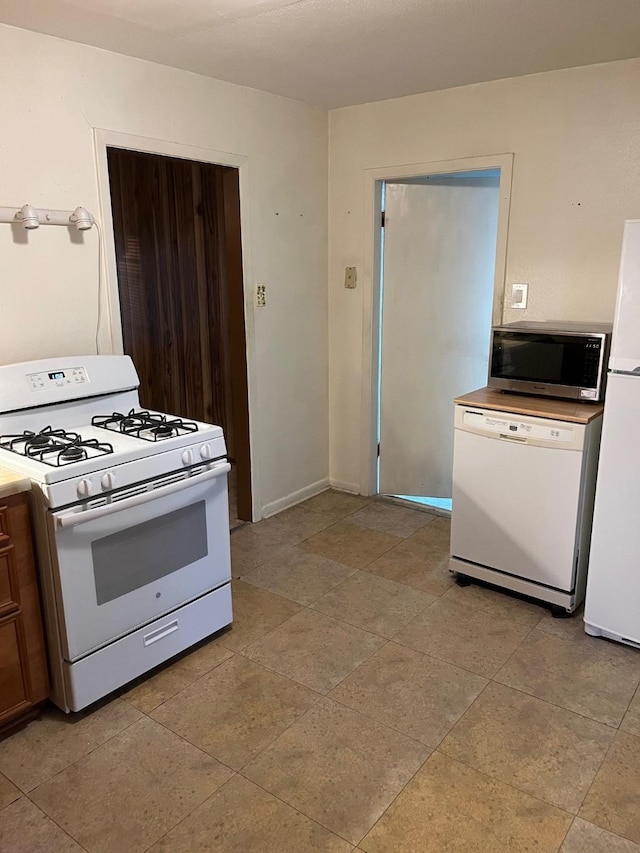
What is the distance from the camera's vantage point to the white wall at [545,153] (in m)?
2.88

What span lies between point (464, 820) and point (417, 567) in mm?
1512

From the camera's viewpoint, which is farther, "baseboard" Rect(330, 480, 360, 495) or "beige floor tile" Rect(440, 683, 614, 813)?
"baseboard" Rect(330, 480, 360, 495)

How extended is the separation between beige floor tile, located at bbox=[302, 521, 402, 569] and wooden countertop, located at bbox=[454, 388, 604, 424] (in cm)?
98

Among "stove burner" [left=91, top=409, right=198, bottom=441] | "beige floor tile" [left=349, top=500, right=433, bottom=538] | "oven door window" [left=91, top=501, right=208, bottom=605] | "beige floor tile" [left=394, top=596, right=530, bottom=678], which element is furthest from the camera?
"beige floor tile" [left=349, top=500, right=433, bottom=538]

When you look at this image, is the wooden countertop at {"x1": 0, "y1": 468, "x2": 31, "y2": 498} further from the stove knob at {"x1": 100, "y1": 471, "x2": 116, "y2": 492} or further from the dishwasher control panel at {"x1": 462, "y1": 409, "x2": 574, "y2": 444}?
the dishwasher control panel at {"x1": 462, "y1": 409, "x2": 574, "y2": 444}

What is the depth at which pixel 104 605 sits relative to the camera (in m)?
2.16

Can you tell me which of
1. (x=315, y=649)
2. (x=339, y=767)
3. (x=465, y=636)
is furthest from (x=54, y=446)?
(x=465, y=636)

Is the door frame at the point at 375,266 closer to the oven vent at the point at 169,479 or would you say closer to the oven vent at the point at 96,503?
the oven vent at the point at 169,479

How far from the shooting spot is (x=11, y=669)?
2064 mm

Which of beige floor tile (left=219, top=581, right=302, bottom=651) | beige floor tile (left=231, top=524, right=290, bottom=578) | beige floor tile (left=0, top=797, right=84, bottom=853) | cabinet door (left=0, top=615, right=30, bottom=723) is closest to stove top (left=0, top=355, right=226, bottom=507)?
cabinet door (left=0, top=615, right=30, bottom=723)

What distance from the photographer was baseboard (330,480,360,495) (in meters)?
4.21

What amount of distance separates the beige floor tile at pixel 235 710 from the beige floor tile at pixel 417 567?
3.04 ft

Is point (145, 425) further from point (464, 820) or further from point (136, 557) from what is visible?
point (464, 820)

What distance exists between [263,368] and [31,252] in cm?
143
